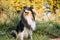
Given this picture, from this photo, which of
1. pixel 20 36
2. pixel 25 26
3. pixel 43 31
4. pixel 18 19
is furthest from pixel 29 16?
pixel 43 31

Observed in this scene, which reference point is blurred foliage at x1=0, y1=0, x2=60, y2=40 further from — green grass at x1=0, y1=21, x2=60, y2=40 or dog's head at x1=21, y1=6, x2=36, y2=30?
dog's head at x1=21, y1=6, x2=36, y2=30

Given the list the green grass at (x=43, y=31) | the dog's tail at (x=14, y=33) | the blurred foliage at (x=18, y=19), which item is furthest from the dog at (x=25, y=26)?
the blurred foliage at (x=18, y=19)

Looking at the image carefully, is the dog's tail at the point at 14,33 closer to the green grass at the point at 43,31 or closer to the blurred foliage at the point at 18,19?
the green grass at the point at 43,31

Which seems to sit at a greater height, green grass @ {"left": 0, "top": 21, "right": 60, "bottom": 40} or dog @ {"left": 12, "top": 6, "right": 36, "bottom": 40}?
dog @ {"left": 12, "top": 6, "right": 36, "bottom": 40}

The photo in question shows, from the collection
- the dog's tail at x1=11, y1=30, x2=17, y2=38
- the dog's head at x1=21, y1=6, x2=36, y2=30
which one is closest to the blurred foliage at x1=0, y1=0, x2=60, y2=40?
the dog's tail at x1=11, y1=30, x2=17, y2=38

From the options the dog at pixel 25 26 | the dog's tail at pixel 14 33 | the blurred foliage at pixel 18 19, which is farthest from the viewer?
the blurred foliage at pixel 18 19

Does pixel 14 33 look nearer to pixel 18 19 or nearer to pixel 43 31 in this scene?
pixel 18 19

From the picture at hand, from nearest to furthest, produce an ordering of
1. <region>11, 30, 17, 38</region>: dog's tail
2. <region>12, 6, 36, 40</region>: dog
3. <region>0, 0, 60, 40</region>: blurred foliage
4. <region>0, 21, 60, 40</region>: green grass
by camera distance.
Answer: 1. <region>12, 6, 36, 40</region>: dog
2. <region>11, 30, 17, 38</region>: dog's tail
3. <region>0, 21, 60, 40</region>: green grass
4. <region>0, 0, 60, 40</region>: blurred foliage

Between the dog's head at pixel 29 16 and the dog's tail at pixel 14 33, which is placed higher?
the dog's head at pixel 29 16

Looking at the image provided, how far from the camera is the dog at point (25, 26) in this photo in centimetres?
417

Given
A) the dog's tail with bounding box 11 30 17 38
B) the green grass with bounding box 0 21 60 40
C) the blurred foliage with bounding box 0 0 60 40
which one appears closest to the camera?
the dog's tail with bounding box 11 30 17 38

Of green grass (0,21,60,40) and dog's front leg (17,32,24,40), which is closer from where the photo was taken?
dog's front leg (17,32,24,40)

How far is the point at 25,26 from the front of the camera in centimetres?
422

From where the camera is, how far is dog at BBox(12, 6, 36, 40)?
4172 millimetres
